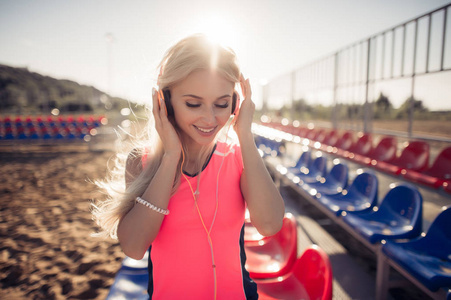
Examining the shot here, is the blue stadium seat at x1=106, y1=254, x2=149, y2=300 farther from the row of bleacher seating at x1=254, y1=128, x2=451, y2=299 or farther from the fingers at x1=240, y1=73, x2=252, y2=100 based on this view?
the row of bleacher seating at x1=254, y1=128, x2=451, y2=299

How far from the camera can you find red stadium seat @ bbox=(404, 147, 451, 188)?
13.9 feet

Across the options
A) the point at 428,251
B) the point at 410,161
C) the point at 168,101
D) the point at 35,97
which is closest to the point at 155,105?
the point at 168,101

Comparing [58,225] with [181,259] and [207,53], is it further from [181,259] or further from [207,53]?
[207,53]

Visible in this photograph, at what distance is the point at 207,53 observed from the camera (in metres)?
1.07

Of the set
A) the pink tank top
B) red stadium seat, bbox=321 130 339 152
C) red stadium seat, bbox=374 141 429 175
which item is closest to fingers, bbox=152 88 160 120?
the pink tank top

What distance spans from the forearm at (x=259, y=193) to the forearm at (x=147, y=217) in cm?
33

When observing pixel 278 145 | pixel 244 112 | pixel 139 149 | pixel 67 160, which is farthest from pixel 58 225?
pixel 67 160

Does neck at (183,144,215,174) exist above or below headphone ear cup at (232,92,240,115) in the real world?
below

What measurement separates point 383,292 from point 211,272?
1930 mm

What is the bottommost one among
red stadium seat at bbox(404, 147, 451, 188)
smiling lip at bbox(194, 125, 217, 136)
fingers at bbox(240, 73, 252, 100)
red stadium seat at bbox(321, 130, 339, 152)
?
red stadium seat at bbox(404, 147, 451, 188)

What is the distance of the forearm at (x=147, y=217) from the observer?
1.05 m

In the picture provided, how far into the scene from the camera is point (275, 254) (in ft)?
7.40

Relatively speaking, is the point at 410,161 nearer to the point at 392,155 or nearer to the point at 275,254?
the point at 392,155

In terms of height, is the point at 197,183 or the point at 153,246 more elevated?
the point at 197,183
